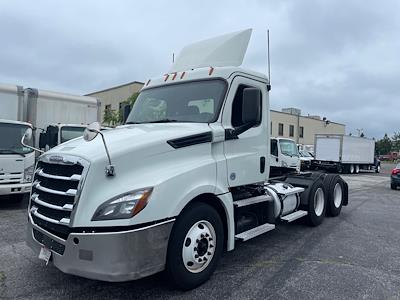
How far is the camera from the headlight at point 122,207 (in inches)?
137

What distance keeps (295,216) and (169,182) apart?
12.1 feet

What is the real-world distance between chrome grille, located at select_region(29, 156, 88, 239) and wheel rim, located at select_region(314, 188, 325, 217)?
5.42 metres

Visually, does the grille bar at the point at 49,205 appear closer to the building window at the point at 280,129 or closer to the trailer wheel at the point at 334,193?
the trailer wheel at the point at 334,193

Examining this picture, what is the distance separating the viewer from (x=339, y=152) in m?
29.4

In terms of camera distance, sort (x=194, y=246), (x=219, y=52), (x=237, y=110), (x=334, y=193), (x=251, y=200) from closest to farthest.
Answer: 1. (x=194, y=246)
2. (x=237, y=110)
3. (x=251, y=200)
4. (x=219, y=52)
5. (x=334, y=193)

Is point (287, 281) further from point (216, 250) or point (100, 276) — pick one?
point (100, 276)

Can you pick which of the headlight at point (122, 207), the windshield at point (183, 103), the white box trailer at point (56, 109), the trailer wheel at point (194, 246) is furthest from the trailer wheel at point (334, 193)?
the white box trailer at point (56, 109)

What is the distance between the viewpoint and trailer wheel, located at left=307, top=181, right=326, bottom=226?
24.1 ft

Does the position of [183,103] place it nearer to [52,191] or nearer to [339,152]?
[52,191]

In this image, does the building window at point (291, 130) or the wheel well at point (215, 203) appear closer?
the wheel well at point (215, 203)

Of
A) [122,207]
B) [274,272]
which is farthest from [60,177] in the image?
[274,272]

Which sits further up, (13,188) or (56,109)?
(56,109)

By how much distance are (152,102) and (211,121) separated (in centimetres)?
118

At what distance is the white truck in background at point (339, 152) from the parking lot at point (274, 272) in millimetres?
23392
